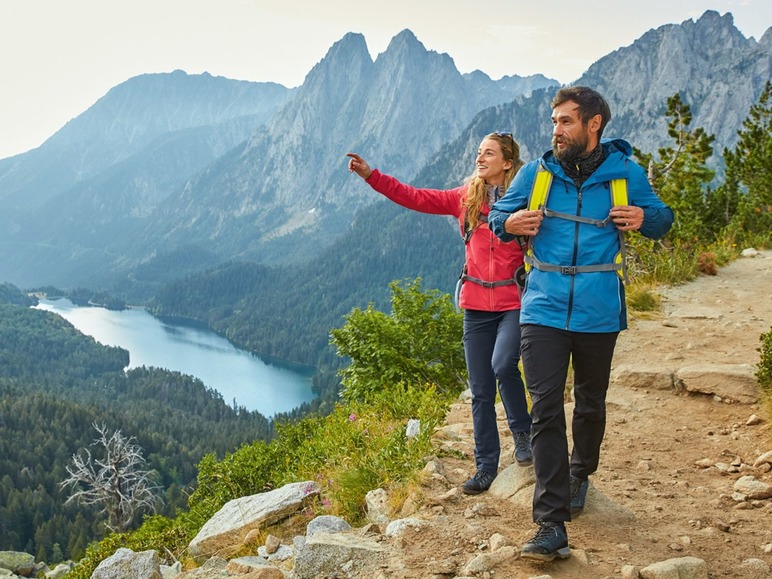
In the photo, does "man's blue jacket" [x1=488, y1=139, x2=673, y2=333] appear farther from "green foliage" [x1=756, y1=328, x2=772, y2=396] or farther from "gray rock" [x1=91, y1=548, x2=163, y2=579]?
"gray rock" [x1=91, y1=548, x2=163, y2=579]

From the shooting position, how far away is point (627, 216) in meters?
3.91

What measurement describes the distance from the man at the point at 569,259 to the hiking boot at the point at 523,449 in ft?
3.64

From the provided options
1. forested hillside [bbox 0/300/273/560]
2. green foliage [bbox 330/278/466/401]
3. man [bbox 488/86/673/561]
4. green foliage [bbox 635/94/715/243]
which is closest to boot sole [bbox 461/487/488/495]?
man [bbox 488/86/673/561]

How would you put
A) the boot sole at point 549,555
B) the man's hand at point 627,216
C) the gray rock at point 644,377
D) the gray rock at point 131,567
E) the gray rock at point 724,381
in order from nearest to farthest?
the boot sole at point 549,555 → the man's hand at point 627,216 → the gray rock at point 131,567 → the gray rock at point 724,381 → the gray rock at point 644,377

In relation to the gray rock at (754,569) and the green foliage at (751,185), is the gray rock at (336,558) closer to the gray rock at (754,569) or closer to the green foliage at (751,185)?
the gray rock at (754,569)

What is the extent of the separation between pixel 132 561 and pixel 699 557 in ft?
15.9

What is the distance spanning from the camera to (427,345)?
1491cm

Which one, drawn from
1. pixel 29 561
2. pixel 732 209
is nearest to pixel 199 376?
pixel 29 561

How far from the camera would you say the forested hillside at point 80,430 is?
82.0m

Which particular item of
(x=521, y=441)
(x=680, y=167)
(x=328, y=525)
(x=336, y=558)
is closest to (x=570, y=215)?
(x=521, y=441)

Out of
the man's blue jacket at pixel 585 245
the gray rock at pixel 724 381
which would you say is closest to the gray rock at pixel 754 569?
the man's blue jacket at pixel 585 245

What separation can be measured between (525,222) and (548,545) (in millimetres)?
1884

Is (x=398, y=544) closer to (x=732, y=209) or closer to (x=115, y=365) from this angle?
(x=732, y=209)

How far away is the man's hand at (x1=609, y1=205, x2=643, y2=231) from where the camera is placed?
12.8 ft
